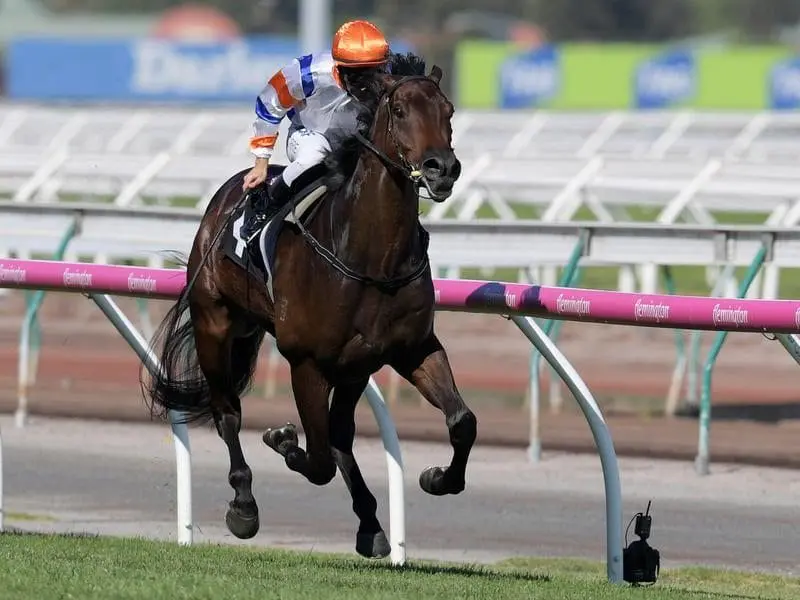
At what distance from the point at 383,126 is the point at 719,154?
52.3 feet

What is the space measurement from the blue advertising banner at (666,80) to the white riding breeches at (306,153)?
30.9 m

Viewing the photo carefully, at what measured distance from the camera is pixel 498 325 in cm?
1714

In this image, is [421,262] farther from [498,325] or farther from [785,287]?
[785,287]

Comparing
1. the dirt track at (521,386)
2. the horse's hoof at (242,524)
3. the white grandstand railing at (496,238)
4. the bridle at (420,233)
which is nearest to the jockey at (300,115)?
the bridle at (420,233)

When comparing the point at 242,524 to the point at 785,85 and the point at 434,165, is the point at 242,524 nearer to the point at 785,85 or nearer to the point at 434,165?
the point at 434,165

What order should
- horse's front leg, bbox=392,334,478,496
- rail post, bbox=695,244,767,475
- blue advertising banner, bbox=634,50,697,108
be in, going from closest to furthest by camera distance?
horse's front leg, bbox=392,334,478,496 → rail post, bbox=695,244,767,475 → blue advertising banner, bbox=634,50,697,108

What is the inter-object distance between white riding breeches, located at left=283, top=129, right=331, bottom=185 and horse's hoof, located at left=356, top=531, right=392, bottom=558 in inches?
48.5

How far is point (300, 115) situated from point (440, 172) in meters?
1.34

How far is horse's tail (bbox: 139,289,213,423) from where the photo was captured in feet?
24.7

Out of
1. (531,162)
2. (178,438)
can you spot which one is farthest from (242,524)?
(531,162)

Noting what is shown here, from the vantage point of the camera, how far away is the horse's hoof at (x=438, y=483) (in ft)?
20.6

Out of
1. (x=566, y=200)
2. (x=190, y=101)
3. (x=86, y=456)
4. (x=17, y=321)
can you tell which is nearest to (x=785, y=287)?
(x=566, y=200)

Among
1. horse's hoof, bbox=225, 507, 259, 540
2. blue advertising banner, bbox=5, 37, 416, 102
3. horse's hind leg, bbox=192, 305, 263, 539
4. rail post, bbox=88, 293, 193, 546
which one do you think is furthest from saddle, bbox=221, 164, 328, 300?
blue advertising banner, bbox=5, 37, 416, 102

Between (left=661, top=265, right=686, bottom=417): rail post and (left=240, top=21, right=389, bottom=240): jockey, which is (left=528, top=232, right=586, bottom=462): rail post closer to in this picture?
(left=661, top=265, right=686, bottom=417): rail post
